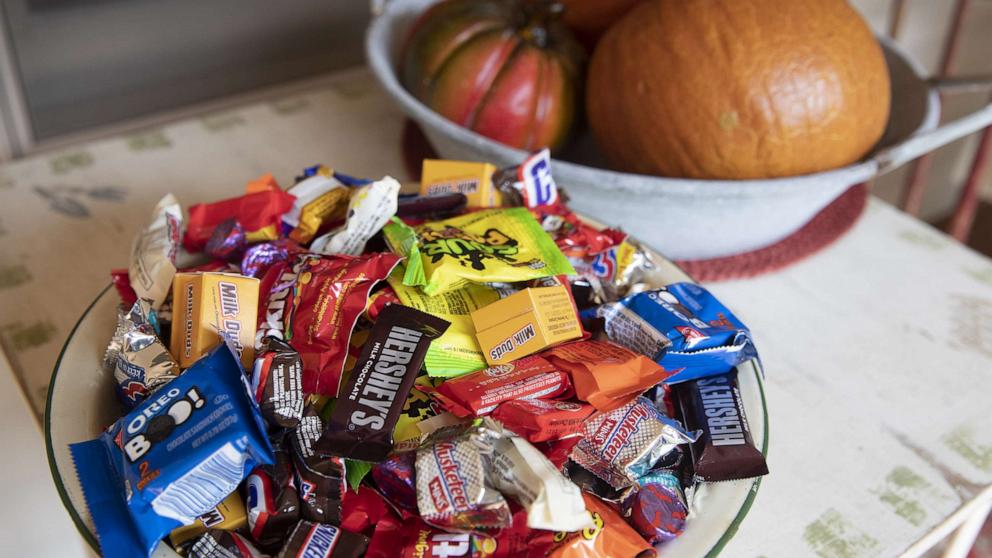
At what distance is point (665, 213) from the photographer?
Result: 2.23ft

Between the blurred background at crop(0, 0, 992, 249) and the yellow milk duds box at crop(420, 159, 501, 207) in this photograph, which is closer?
the yellow milk duds box at crop(420, 159, 501, 207)

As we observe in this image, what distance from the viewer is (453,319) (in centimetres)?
51

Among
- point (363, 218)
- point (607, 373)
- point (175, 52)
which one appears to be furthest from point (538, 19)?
point (175, 52)

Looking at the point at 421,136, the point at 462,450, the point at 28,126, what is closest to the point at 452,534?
the point at 462,450

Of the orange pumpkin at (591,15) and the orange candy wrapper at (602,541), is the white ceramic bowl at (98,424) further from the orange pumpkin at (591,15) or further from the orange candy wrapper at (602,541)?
the orange pumpkin at (591,15)

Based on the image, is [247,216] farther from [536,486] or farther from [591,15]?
[591,15]

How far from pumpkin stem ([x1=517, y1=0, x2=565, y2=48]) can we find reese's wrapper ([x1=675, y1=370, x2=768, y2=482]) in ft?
1.28

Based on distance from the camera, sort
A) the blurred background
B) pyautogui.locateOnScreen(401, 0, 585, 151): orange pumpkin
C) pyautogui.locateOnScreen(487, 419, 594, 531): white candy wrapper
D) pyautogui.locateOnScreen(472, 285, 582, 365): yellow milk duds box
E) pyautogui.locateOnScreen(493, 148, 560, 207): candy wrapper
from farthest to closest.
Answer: the blurred background, pyautogui.locateOnScreen(401, 0, 585, 151): orange pumpkin, pyautogui.locateOnScreen(493, 148, 560, 207): candy wrapper, pyautogui.locateOnScreen(472, 285, 582, 365): yellow milk duds box, pyautogui.locateOnScreen(487, 419, 594, 531): white candy wrapper

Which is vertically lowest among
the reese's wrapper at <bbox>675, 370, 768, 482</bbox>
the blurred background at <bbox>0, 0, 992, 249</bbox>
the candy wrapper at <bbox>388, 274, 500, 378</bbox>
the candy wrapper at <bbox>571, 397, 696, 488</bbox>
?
the blurred background at <bbox>0, 0, 992, 249</bbox>

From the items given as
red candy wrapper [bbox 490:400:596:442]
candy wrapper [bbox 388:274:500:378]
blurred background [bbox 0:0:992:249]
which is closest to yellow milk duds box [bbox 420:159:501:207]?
candy wrapper [bbox 388:274:500:378]

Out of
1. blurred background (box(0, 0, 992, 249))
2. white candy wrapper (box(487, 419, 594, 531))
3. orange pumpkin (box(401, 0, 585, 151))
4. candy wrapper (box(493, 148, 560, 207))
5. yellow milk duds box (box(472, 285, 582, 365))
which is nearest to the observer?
white candy wrapper (box(487, 419, 594, 531))

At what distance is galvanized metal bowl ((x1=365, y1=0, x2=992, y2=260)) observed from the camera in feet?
2.13

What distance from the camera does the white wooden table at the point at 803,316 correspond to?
22.1 inches

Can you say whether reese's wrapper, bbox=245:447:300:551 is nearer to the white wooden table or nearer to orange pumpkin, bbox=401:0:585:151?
the white wooden table
